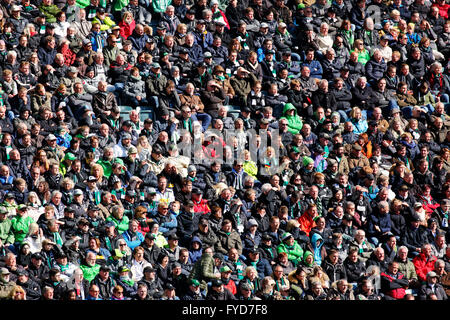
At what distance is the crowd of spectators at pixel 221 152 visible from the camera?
2311cm

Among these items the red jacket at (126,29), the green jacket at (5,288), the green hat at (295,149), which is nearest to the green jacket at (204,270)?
the green jacket at (5,288)

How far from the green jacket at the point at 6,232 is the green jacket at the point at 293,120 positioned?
19.3 ft

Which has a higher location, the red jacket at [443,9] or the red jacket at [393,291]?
the red jacket at [443,9]

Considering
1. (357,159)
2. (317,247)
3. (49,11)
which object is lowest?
(317,247)

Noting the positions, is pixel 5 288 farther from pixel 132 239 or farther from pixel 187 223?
pixel 187 223

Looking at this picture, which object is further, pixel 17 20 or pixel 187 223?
pixel 17 20

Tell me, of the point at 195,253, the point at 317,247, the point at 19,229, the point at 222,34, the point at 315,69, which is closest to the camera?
the point at 19,229

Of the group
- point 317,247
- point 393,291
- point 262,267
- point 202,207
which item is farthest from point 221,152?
point 393,291

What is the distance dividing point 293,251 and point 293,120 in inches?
126

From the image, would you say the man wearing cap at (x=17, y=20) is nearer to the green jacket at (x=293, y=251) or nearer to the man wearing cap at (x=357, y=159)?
the green jacket at (x=293, y=251)

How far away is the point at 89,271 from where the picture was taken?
22688 millimetres

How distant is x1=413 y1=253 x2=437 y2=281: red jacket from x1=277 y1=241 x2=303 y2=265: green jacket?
6.83ft

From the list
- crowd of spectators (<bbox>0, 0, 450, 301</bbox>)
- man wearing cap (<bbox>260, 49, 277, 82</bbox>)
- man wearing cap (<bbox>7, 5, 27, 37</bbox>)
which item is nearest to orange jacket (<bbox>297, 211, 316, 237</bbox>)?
crowd of spectators (<bbox>0, 0, 450, 301</bbox>)

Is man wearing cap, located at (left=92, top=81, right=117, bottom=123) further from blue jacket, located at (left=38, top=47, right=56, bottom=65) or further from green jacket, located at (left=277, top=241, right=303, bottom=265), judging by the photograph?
green jacket, located at (left=277, top=241, right=303, bottom=265)
